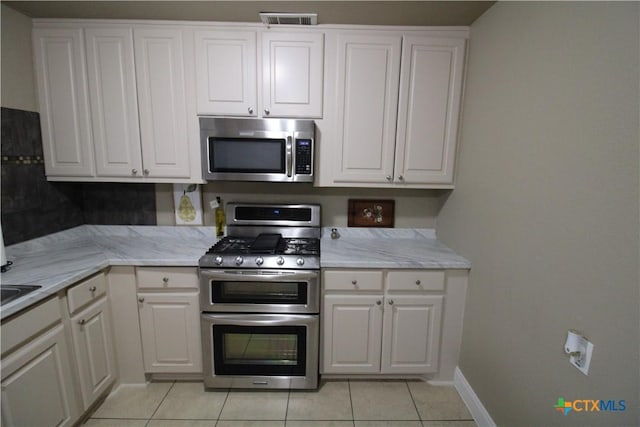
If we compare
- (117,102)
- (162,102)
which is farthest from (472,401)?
(117,102)

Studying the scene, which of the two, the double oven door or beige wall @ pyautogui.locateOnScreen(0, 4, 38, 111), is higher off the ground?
beige wall @ pyautogui.locateOnScreen(0, 4, 38, 111)

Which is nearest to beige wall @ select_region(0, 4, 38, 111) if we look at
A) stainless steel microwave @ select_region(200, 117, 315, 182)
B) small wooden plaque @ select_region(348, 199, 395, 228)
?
stainless steel microwave @ select_region(200, 117, 315, 182)

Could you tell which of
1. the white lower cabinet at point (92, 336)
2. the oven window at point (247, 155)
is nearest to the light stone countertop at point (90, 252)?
the white lower cabinet at point (92, 336)

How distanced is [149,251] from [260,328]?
93 centimetres

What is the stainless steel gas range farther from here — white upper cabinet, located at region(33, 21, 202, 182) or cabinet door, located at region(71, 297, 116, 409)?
white upper cabinet, located at region(33, 21, 202, 182)

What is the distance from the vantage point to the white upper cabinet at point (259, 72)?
1826 millimetres

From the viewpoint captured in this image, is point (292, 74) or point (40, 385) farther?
point (292, 74)

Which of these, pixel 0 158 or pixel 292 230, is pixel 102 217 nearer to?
pixel 0 158

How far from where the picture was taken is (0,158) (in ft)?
5.41

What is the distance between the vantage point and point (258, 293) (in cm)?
178

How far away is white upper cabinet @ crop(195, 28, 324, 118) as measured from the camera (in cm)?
183

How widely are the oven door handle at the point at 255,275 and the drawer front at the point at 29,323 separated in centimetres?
70

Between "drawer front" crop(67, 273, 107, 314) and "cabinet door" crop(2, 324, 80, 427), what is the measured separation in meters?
0.12

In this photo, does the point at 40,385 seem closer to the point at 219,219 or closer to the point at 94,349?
the point at 94,349
